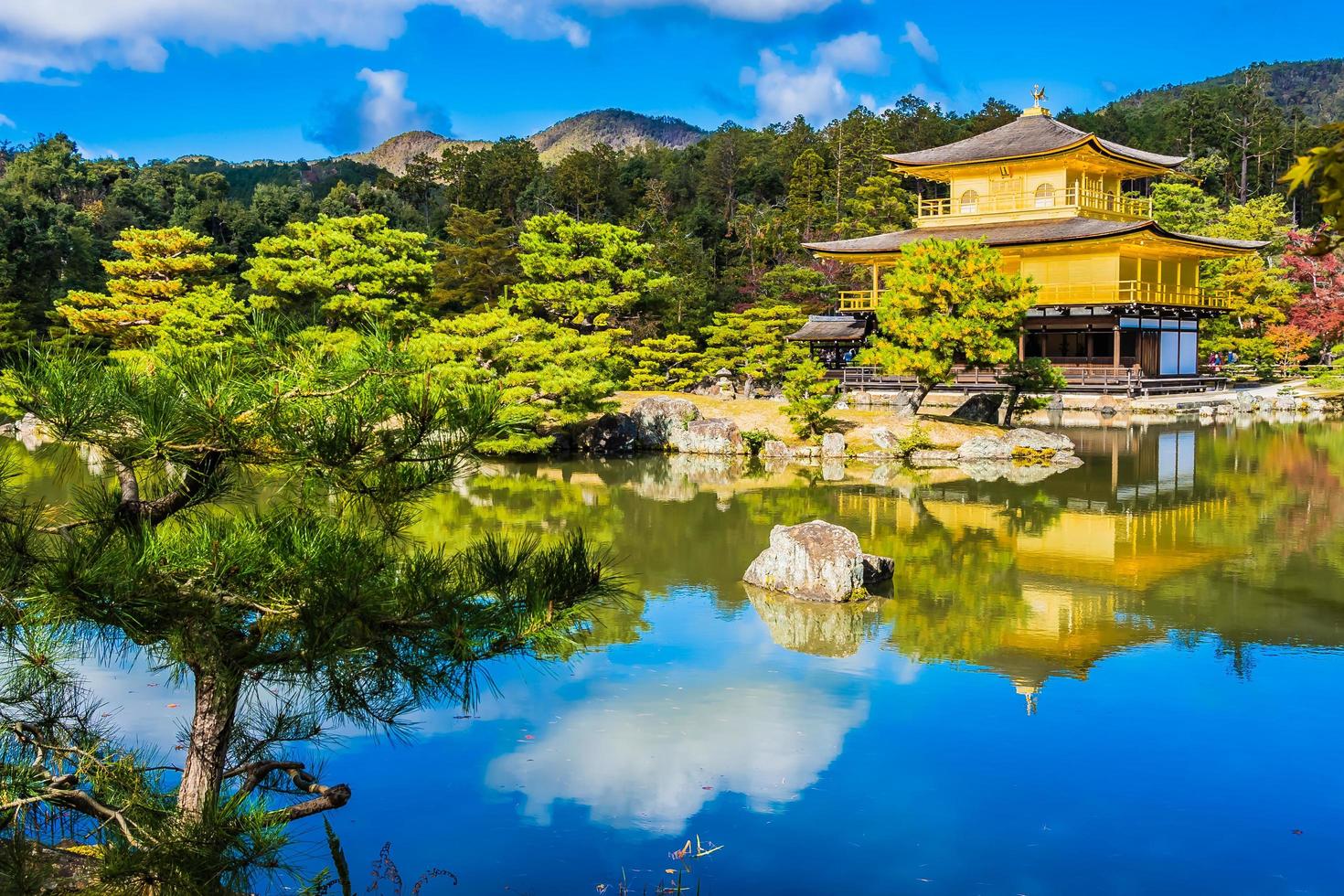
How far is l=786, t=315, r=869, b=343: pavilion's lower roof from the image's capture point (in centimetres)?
2533

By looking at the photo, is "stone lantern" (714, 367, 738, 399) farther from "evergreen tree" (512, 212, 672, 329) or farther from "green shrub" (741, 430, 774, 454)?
"green shrub" (741, 430, 774, 454)

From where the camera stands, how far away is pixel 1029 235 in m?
26.1

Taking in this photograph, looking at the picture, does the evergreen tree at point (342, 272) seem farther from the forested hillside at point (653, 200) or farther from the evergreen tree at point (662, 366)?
the evergreen tree at point (662, 366)

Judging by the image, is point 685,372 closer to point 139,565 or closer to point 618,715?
point 618,715

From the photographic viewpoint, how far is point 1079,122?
49438 mm

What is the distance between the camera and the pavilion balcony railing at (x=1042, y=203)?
1081 inches

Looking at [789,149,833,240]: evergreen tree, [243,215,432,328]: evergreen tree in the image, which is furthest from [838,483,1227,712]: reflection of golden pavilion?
[789,149,833,240]: evergreen tree

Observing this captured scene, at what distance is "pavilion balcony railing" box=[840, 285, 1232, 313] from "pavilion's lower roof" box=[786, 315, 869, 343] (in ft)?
1.68

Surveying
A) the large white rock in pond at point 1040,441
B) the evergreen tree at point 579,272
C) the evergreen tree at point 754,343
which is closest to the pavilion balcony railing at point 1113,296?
the evergreen tree at point 754,343

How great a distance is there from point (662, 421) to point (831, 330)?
7.73 meters

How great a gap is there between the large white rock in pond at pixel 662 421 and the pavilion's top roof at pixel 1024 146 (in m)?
13.0

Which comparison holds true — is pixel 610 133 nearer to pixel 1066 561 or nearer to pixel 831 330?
pixel 831 330

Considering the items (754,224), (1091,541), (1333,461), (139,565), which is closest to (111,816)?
(139,565)

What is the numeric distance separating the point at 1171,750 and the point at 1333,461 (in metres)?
12.7
